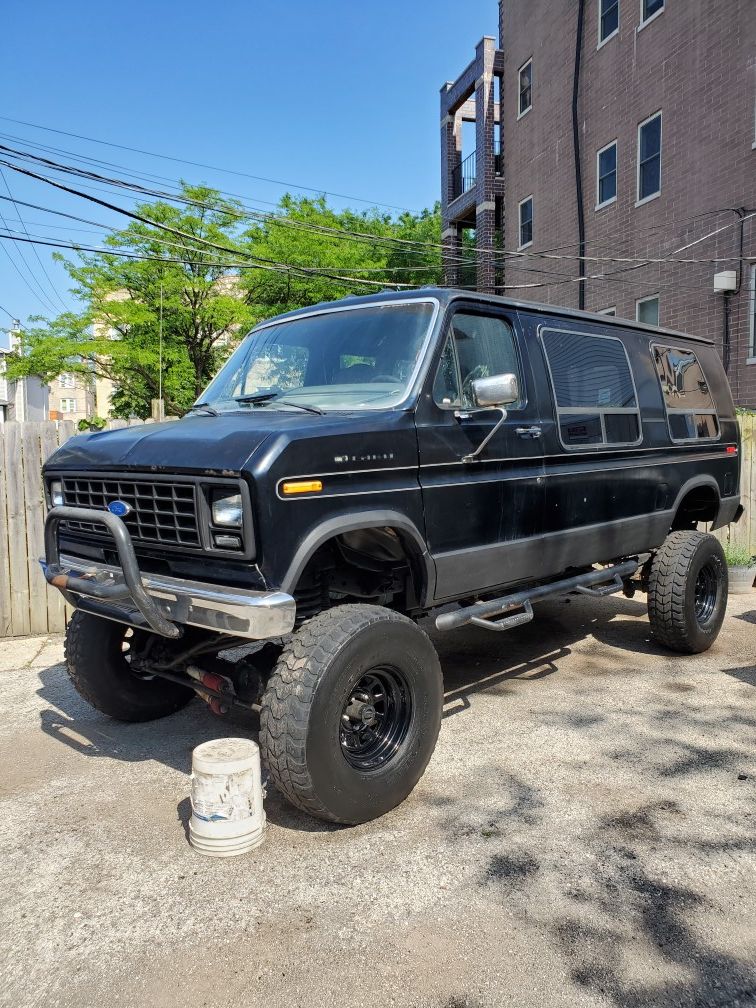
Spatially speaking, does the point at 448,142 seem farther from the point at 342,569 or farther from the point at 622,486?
the point at 342,569

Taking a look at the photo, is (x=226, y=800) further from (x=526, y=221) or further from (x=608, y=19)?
(x=526, y=221)

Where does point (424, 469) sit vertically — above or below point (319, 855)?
above

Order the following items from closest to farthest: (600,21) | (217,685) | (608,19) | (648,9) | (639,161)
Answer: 1. (217,685)
2. (648,9)
3. (639,161)
4. (608,19)
5. (600,21)

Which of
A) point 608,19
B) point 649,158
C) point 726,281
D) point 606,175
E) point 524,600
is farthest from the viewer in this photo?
point 606,175

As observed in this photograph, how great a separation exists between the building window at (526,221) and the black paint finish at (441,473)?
16.0 m

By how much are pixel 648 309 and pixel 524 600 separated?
1333cm

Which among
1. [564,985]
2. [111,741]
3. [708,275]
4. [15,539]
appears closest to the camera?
[564,985]

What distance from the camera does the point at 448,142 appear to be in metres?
26.1

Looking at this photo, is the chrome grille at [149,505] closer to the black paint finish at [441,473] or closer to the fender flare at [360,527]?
the black paint finish at [441,473]

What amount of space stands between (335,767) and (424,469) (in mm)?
1469

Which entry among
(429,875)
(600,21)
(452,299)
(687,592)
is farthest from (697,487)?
(600,21)

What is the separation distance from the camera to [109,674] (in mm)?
4480

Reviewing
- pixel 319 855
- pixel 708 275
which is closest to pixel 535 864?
pixel 319 855

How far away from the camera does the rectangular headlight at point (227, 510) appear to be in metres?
3.12
